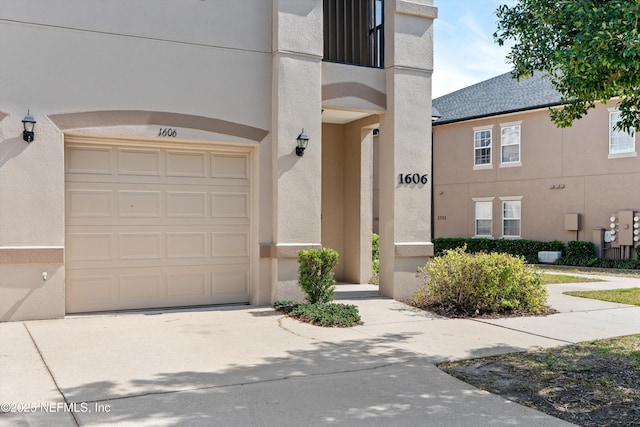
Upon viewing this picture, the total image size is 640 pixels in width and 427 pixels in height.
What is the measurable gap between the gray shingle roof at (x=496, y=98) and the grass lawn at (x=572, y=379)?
1576 cm

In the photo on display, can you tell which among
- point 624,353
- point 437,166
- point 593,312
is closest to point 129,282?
point 624,353

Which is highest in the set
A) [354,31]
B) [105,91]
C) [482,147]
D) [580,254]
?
[354,31]

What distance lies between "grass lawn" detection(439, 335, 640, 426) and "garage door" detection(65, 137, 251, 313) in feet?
16.6

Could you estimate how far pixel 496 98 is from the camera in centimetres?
2456

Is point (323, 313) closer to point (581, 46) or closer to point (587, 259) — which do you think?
point (581, 46)

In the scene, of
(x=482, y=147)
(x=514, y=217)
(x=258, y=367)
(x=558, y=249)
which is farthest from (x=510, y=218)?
(x=258, y=367)

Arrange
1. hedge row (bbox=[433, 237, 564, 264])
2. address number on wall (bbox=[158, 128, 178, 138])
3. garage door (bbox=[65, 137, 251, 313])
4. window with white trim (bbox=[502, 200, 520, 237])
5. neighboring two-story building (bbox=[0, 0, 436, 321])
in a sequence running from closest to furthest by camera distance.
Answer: neighboring two-story building (bbox=[0, 0, 436, 321]) < garage door (bbox=[65, 137, 251, 313]) < address number on wall (bbox=[158, 128, 178, 138]) < hedge row (bbox=[433, 237, 564, 264]) < window with white trim (bbox=[502, 200, 520, 237])

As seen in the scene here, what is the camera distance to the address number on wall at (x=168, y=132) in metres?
9.48

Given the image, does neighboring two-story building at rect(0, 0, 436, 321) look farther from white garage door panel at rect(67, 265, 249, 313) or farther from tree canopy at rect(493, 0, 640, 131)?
tree canopy at rect(493, 0, 640, 131)

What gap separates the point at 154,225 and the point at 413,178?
197 inches

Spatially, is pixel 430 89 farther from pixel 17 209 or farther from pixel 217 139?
pixel 17 209

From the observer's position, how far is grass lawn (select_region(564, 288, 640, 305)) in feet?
38.1

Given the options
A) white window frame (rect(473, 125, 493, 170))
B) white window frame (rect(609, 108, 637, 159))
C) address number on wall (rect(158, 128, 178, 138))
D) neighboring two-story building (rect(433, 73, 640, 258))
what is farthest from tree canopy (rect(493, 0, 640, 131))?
white window frame (rect(473, 125, 493, 170))

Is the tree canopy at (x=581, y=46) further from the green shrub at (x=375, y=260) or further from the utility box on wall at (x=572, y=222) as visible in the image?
the utility box on wall at (x=572, y=222)
